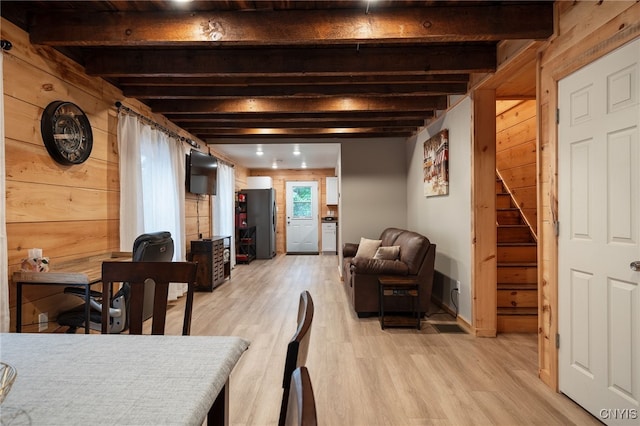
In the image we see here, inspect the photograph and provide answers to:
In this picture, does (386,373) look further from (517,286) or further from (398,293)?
(517,286)

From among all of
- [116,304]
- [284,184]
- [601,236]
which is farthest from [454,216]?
[284,184]

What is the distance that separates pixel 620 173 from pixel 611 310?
730 millimetres

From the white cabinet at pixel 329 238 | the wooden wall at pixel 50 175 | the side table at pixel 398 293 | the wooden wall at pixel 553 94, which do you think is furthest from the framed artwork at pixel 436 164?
the white cabinet at pixel 329 238

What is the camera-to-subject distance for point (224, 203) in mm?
6535

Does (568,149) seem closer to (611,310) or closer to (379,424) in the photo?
(611,310)

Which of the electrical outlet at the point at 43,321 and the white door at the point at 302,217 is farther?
the white door at the point at 302,217

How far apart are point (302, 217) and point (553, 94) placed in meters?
7.41

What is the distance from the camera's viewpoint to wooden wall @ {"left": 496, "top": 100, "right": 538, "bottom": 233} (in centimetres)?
426

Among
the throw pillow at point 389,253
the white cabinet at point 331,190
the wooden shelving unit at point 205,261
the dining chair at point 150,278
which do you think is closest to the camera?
the dining chair at point 150,278

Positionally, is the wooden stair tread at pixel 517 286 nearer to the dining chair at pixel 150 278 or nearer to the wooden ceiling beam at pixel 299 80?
the wooden ceiling beam at pixel 299 80

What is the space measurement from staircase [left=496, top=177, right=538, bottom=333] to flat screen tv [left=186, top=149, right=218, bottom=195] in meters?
4.29

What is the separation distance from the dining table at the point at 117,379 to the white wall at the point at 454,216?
2880 mm

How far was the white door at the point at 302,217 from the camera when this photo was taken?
9.17 metres

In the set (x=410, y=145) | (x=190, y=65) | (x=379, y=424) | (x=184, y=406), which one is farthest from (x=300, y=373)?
(x=410, y=145)
